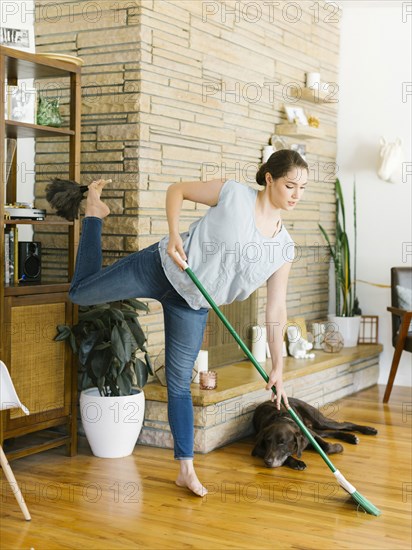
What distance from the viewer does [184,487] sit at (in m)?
3.32

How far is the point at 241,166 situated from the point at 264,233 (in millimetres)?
1869

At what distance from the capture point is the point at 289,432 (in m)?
3.70

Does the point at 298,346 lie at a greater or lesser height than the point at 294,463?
greater

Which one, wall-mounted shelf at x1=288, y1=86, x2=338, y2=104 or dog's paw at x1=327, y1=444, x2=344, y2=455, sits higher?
wall-mounted shelf at x1=288, y1=86, x2=338, y2=104

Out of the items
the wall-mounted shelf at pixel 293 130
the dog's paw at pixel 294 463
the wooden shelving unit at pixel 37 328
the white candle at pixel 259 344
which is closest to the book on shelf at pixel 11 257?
the wooden shelving unit at pixel 37 328

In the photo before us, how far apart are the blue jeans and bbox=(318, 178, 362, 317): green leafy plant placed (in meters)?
2.55

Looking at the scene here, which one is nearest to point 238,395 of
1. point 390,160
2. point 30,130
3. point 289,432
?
point 289,432

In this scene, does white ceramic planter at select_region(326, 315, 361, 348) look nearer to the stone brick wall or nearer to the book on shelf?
the stone brick wall

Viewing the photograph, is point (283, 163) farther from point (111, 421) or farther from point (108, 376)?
point (111, 421)

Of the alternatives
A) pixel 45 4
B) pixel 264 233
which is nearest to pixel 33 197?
pixel 45 4

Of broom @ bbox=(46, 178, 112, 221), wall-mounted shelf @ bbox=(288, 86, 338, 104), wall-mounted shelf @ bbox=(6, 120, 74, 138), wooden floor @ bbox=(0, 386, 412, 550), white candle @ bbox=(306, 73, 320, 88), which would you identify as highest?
white candle @ bbox=(306, 73, 320, 88)

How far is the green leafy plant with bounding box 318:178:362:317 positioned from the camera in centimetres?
565

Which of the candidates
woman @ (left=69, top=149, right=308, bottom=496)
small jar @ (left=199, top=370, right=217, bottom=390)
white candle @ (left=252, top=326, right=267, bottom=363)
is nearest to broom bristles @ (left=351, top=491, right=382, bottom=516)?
woman @ (left=69, top=149, right=308, bottom=496)

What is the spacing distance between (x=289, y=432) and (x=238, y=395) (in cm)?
48
